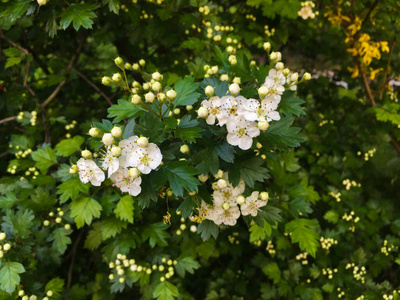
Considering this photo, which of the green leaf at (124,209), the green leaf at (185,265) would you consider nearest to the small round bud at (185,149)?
the green leaf at (124,209)

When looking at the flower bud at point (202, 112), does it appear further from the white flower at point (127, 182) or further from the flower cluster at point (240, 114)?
the white flower at point (127, 182)

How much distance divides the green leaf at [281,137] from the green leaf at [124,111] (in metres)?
0.59

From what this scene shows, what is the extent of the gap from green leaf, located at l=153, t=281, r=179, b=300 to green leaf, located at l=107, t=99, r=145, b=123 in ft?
4.51

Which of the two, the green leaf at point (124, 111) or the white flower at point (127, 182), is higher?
the green leaf at point (124, 111)

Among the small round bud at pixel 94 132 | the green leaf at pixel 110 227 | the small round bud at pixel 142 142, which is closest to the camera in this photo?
the small round bud at pixel 142 142

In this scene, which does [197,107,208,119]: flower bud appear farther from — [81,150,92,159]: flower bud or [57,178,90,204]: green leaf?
[57,178,90,204]: green leaf

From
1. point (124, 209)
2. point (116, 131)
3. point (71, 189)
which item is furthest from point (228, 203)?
point (71, 189)

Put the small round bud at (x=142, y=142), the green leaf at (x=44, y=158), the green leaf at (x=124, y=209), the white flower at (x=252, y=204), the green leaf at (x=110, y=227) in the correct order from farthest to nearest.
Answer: the green leaf at (x=44, y=158)
the green leaf at (x=110, y=227)
the green leaf at (x=124, y=209)
the white flower at (x=252, y=204)
the small round bud at (x=142, y=142)

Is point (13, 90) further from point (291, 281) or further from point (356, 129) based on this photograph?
point (356, 129)

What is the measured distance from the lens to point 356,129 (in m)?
3.34

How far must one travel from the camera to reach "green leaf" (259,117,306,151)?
4.43ft

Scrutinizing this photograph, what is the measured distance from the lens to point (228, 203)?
1502 millimetres

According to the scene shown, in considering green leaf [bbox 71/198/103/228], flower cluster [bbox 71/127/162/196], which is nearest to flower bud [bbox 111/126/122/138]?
flower cluster [bbox 71/127/162/196]

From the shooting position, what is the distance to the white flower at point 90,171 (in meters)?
1.33
